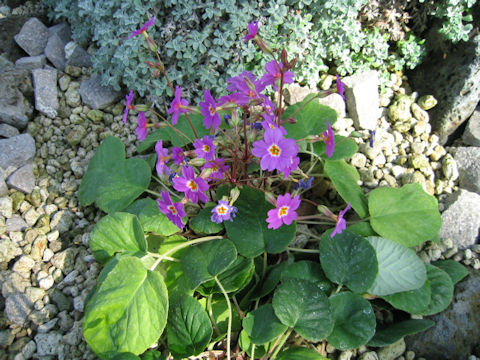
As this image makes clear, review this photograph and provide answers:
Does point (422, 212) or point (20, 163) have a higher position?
point (422, 212)

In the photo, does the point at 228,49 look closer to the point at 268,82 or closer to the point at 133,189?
the point at 268,82

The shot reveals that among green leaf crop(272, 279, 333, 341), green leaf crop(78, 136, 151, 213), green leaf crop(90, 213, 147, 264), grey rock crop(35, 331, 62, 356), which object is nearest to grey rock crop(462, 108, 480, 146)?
green leaf crop(272, 279, 333, 341)

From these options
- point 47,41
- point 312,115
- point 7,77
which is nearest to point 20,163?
point 7,77

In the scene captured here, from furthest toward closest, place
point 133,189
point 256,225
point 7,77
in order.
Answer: point 7,77, point 133,189, point 256,225

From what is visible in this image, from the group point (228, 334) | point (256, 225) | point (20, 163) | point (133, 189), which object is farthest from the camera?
point (20, 163)

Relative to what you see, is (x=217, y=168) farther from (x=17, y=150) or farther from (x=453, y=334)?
(x=17, y=150)

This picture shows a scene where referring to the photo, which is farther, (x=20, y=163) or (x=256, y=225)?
(x=20, y=163)

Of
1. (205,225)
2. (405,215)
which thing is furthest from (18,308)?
(405,215)
